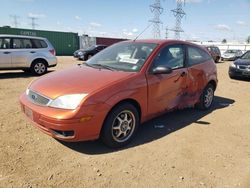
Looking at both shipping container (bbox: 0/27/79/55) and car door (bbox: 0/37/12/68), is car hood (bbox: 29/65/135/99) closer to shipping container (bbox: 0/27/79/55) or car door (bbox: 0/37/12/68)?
car door (bbox: 0/37/12/68)

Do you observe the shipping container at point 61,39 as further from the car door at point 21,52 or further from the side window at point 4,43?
the side window at point 4,43

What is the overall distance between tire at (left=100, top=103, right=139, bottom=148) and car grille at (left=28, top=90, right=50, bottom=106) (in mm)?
903

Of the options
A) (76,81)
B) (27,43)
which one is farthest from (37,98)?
(27,43)

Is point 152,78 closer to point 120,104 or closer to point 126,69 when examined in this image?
point 126,69

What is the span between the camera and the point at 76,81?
4.07 meters

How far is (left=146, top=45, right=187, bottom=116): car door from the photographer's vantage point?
14.8ft

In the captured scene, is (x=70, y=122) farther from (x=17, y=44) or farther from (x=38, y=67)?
(x=38, y=67)

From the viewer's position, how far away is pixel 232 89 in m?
9.78

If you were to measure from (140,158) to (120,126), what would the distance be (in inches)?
22.9

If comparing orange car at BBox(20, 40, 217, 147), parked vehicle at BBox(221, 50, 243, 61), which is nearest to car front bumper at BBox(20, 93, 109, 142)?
orange car at BBox(20, 40, 217, 147)

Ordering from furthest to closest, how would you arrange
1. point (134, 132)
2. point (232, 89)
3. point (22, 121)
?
1. point (232, 89)
2. point (22, 121)
3. point (134, 132)

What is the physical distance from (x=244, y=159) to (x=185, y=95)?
1790mm

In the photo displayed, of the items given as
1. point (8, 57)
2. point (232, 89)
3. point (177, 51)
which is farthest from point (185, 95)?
point (8, 57)

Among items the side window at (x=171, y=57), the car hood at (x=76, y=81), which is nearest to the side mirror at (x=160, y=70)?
the side window at (x=171, y=57)
